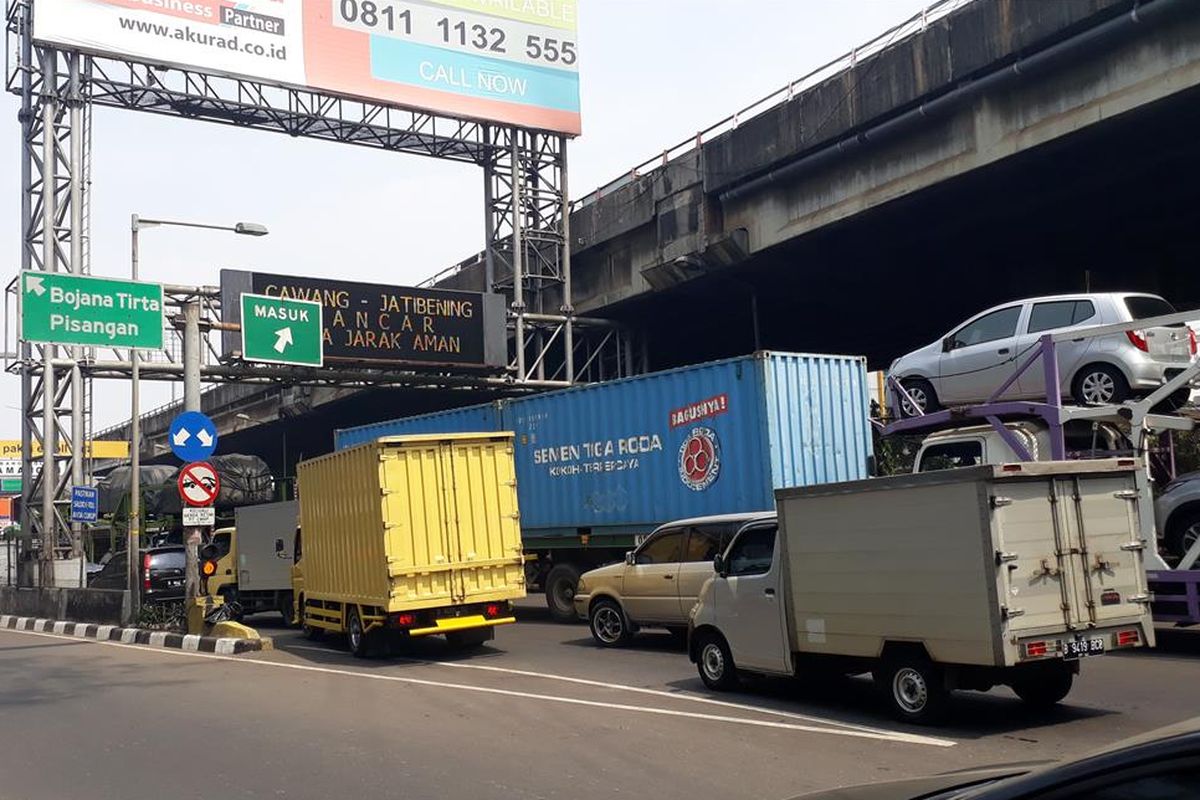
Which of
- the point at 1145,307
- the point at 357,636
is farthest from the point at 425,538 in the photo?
the point at 1145,307

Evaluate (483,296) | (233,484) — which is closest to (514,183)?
(483,296)

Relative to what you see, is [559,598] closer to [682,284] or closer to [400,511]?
[400,511]

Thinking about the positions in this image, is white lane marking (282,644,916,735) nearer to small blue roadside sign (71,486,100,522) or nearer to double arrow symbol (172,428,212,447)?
double arrow symbol (172,428,212,447)

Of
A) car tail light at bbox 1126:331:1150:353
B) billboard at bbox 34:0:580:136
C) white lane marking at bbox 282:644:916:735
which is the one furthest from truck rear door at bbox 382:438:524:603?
billboard at bbox 34:0:580:136

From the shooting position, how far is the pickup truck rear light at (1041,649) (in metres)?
7.60

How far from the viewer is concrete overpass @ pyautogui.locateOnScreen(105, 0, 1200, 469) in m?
16.8

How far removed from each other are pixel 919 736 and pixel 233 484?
29.1 metres

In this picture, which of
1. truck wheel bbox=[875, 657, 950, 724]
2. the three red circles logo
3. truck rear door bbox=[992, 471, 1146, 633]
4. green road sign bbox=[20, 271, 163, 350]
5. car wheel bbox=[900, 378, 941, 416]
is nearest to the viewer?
truck rear door bbox=[992, 471, 1146, 633]

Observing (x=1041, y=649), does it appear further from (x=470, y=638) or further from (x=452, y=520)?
(x=470, y=638)

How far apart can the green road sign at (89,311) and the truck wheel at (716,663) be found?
1260 centimetres

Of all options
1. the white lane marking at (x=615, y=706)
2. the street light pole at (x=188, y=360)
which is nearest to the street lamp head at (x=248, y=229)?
the street light pole at (x=188, y=360)

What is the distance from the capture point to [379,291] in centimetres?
2648

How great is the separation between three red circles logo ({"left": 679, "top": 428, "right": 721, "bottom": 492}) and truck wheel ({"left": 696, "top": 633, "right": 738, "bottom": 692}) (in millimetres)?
5110

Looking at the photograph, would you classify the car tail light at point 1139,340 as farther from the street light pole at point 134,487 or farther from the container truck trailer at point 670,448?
the street light pole at point 134,487
